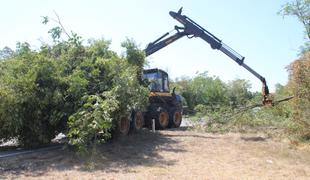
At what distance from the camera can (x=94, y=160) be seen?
9539 millimetres

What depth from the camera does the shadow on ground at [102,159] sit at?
8.72 m

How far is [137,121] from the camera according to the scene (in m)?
14.7

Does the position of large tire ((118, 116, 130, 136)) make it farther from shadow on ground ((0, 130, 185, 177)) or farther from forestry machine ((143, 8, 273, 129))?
forestry machine ((143, 8, 273, 129))

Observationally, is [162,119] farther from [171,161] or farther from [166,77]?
[171,161]

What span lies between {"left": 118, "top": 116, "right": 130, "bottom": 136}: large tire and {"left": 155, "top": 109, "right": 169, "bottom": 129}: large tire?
11.2 feet

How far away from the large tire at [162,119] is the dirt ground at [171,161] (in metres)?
3.61

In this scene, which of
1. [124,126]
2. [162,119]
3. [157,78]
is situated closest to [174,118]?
[162,119]

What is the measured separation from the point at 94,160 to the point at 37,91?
111 inches

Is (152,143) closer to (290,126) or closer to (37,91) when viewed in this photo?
(37,91)

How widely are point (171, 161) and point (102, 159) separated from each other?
185 cm

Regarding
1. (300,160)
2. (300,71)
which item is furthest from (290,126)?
(300,160)

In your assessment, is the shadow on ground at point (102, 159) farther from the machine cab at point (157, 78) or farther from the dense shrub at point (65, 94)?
the machine cab at point (157, 78)

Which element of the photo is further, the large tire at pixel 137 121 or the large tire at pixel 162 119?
the large tire at pixel 162 119

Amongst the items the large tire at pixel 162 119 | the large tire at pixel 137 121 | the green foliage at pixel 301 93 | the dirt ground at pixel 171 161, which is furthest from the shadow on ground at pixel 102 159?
the green foliage at pixel 301 93
